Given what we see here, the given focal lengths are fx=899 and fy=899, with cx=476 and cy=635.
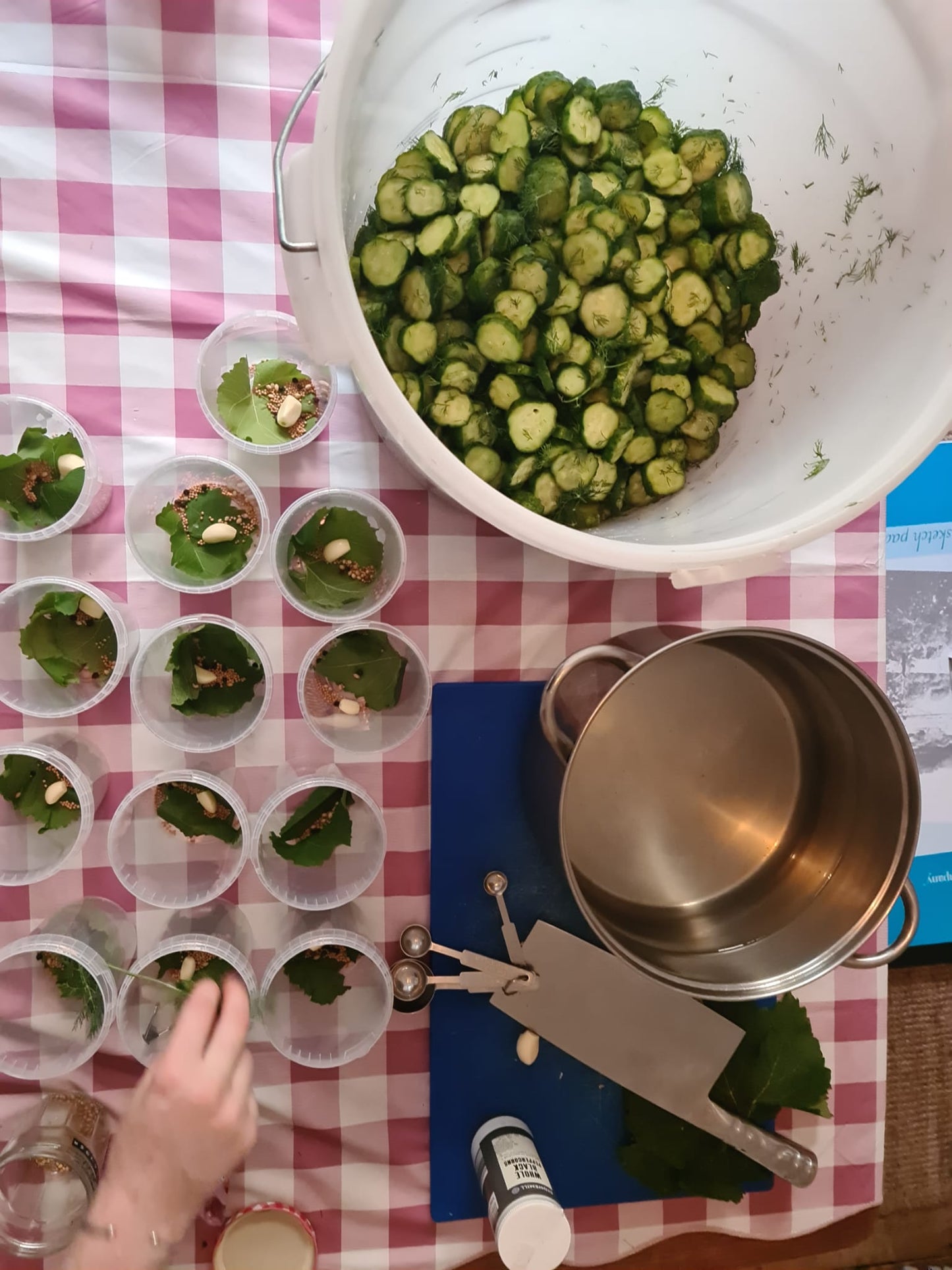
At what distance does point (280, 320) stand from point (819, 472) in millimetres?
593

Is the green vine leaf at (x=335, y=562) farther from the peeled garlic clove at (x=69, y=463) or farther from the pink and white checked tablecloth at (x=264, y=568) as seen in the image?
the peeled garlic clove at (x=69, y=463)

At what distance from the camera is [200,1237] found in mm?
1043

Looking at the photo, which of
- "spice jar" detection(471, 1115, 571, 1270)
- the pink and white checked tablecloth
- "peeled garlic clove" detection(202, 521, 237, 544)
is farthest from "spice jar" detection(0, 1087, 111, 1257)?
"peeled garlic clove" detection(202, 521, 237, 544)

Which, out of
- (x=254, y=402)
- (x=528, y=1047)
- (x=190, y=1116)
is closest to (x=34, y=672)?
(x=254, y=402)

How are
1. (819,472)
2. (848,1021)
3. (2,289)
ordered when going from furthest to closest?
(848,1021)
(2,289)
(819,472)

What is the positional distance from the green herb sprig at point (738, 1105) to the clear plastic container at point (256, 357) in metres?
0.85

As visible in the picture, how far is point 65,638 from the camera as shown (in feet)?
3.18

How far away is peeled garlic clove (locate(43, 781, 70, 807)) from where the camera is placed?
3.14ft

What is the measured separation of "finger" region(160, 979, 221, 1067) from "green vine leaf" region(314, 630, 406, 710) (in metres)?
0.33

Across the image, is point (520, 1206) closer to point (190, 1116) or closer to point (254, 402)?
point (190, 1116)

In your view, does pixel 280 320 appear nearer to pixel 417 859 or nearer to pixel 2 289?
pixel 2 289

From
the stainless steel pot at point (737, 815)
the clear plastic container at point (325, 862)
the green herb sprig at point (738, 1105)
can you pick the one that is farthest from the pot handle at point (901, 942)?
the clear plastic container at point (325, 862)

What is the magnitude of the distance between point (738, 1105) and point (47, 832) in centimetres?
87

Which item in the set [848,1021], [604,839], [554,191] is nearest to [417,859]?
[604,839]
